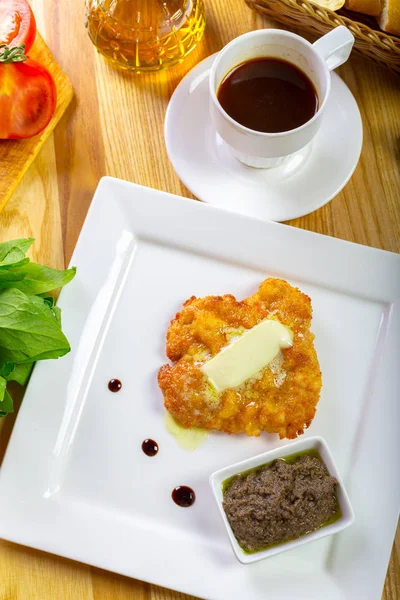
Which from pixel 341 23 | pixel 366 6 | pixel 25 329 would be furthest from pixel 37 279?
pixel 366 6

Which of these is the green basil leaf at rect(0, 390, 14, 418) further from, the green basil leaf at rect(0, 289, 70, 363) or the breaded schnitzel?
the breaded schnitzel

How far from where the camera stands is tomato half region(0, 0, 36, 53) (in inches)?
75.4

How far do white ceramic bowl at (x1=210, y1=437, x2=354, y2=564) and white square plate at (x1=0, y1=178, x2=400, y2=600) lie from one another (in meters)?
0.10

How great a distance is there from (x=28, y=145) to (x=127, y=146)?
31 centimetres

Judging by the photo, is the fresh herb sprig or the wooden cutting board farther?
the wooden cutting board

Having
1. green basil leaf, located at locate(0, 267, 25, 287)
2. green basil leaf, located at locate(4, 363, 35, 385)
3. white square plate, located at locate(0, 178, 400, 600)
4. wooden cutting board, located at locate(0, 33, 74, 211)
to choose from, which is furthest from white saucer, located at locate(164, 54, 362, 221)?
green basil leaf, located at locate(4, 363, 35, 385)

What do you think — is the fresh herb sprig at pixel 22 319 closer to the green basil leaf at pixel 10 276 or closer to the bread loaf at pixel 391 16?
the green basil leaf at pixel 10 276

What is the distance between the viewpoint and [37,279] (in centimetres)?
180

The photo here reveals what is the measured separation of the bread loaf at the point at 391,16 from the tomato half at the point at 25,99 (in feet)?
3.33

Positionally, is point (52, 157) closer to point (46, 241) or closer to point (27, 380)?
point (46, 241)

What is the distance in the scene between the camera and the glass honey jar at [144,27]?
1.94 m

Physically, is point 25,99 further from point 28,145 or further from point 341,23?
point 341,23

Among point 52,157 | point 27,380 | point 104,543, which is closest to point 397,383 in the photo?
point 104,543

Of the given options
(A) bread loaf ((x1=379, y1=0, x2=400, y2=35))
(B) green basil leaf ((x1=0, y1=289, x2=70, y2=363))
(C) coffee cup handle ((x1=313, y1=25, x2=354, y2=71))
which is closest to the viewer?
(B) green basil leaf ((x1=0, y1=289, x2=70, y2=363))
